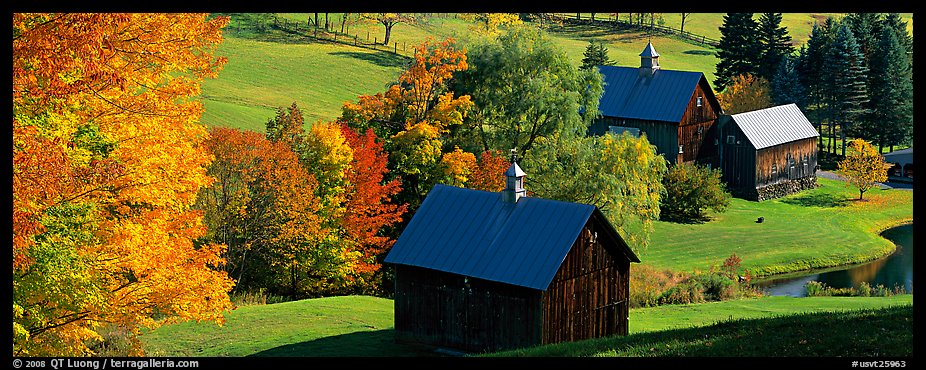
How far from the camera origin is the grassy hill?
91.9 ft

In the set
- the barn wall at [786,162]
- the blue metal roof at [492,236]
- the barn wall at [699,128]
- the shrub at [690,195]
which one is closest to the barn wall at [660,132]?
the barn wall at [699,128]

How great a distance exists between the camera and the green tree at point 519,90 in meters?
55.9

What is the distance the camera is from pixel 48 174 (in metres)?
28.4

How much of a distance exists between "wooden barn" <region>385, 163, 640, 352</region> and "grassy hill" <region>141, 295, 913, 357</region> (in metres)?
1.41

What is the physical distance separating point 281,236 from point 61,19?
2073 centimetres

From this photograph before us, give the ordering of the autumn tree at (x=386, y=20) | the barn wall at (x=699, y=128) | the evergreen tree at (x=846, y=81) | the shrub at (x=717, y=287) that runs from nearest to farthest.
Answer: the shrub at (x=717, y=287), the barn wall at (x=699, y=128), the evergreen tree at (x=846, y=81), the autumn tree at (x=386, y=20)

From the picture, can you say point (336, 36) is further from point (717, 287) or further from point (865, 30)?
point (717, 287)

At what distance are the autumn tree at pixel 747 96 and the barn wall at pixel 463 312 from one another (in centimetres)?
5035

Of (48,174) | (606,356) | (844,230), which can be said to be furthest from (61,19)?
(844,230)

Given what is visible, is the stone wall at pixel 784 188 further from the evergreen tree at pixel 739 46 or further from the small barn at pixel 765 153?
the evergreen tree at pixel 739 46

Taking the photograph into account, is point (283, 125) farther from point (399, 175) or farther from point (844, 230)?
point (844, 230)

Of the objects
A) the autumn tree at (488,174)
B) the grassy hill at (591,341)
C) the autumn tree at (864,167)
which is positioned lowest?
the grassy hill at (591,341)

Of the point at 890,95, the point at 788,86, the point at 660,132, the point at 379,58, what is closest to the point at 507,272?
the point at 660,132

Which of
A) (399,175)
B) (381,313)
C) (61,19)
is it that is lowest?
(381,313)
